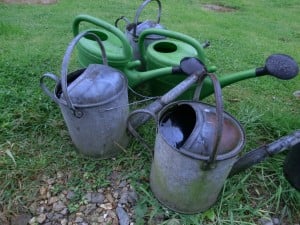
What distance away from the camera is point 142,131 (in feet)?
7.46

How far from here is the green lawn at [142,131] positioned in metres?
1.89

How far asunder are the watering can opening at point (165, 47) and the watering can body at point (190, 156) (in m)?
0.74

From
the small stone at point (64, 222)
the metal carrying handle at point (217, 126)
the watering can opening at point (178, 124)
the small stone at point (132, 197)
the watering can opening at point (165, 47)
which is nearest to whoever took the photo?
the metal carrying handle at point (217, 126)

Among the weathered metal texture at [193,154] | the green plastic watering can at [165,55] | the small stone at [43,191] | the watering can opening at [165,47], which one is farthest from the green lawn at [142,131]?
the watering can opening at [165,47]

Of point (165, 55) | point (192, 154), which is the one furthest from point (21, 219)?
point (165, 55)

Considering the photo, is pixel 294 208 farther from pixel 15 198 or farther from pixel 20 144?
pixel 20 144

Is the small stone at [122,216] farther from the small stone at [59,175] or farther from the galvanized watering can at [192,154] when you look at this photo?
the small stone at [59,175]

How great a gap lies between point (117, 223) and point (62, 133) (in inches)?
30.7

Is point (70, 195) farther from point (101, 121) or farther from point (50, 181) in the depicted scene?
point (101, 121)

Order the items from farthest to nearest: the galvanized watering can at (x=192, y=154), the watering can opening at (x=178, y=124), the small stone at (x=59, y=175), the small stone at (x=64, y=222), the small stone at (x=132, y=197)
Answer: the small stone at (x=59, y=175) → the small stone at (x=132, y=197) → the small stone at (x=64, y=222) → the watering can opening at (x=178, y=124) → the galvanized watering can at (x=192, y=154)

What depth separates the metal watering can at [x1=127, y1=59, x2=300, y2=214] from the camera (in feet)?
4.91

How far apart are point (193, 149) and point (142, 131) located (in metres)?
0.81

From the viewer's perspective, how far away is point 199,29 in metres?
4.25

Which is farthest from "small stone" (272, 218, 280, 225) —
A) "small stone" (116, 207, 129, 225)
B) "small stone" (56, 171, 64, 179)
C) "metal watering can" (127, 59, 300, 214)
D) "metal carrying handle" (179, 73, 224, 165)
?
"small stone" (56, 171, 64, 179)
